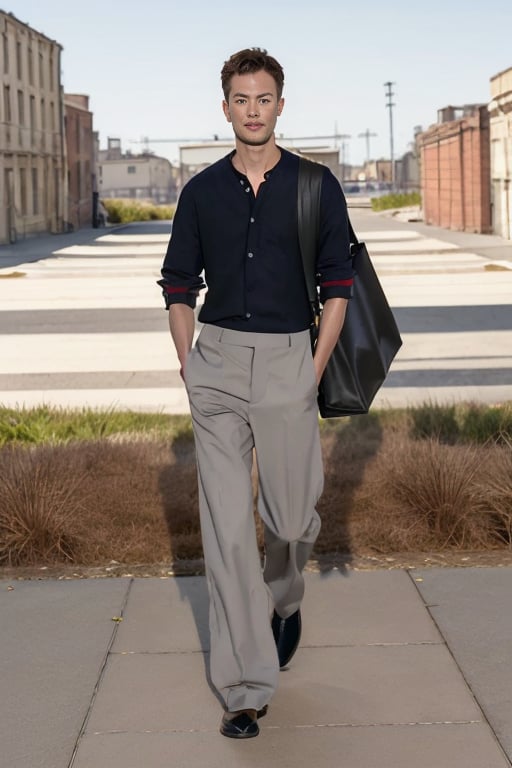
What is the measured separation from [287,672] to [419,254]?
2862 centimetres

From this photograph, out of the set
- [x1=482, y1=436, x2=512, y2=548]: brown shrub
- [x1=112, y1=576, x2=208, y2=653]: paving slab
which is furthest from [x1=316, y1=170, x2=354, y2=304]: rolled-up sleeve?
[x1=482, y1=436, x2=512, y2=548]: brown shrub

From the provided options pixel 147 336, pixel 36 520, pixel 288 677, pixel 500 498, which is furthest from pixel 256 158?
pixel 147 336

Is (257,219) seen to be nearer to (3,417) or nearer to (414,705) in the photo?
(414,705)

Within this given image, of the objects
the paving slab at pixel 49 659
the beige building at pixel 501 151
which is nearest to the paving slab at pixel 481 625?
the paving slab at pixel 49 659

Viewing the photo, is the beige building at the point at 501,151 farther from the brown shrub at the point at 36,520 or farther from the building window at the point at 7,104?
the brown shrub at the point at 36,520

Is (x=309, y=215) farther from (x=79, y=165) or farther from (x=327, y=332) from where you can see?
(x=79, y=165)

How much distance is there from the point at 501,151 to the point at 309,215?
37507 millimetres

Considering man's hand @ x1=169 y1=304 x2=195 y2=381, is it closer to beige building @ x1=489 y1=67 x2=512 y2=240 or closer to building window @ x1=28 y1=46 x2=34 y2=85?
beige building @ x1=489 y1=67 x2=512 y2=240

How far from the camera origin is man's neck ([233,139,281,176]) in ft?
13.7

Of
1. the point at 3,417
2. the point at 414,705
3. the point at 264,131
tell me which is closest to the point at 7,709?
the point at 414,705

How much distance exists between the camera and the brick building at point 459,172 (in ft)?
143

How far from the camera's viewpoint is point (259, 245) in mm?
4125

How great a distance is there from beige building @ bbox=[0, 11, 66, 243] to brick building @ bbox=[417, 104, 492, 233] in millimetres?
15816

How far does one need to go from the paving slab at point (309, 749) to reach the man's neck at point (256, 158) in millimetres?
1739
